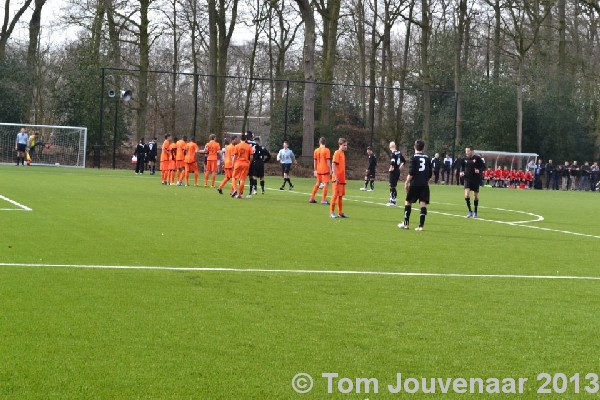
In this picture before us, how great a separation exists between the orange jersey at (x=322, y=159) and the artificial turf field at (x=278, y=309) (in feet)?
20.8

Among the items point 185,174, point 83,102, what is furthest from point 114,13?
point 185,174

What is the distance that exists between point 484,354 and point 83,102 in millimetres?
50734

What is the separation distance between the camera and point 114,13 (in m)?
54.6

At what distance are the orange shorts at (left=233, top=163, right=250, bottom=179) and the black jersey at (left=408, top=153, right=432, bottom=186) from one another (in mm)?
9301

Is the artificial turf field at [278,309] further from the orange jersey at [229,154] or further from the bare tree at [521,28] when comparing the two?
the bare tree at [521,28]

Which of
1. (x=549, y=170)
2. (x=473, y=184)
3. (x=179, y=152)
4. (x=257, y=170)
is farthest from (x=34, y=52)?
(x=473, y=184)

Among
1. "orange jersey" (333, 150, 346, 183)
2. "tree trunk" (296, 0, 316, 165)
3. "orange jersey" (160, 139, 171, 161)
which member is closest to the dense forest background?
"tree trunk" (296, 0, 316, 165)

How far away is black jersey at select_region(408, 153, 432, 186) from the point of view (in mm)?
19750

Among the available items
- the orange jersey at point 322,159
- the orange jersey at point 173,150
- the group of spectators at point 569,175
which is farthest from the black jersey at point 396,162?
the group of spectators at point 569,175

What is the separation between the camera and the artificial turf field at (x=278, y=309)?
22.1 feet

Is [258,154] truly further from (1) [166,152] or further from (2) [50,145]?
(2) [50,145]

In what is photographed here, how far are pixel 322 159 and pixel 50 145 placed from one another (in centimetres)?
2935

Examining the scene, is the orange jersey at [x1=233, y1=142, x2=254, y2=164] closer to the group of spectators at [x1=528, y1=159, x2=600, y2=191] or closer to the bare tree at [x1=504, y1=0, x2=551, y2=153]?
the group of spectators at [x1=528, y1=159, x2=600, y2=191]

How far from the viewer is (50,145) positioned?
2034 inches
